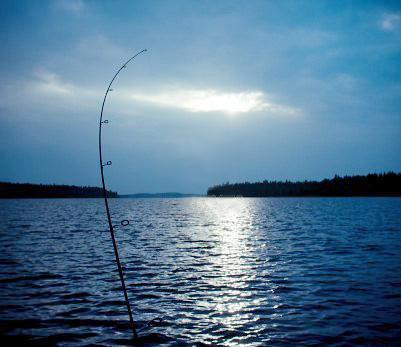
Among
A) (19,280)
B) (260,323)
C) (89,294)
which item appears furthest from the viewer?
(19,280)

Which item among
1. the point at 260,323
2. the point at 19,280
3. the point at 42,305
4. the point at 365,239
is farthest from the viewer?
the point at 365,239

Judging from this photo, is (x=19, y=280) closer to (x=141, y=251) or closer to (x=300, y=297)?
(x=141, y=251)

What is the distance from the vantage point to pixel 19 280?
554 inches

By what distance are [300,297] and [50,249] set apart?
680 inches

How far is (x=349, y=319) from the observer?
9344 millimetres

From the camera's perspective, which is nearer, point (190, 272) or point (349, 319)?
point (349, 319)

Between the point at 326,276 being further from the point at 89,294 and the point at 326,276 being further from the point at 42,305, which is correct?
the point at 42,305

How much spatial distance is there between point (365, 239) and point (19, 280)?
24286 millimetres

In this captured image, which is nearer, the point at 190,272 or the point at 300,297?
the point at 300,297

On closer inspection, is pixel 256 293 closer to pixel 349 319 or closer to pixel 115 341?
pixel 349 319

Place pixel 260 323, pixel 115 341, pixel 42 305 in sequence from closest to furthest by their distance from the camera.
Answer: pixel 115 341 → pixel 260 323 → pixel 42 305

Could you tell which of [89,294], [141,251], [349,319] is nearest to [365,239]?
[141,251]

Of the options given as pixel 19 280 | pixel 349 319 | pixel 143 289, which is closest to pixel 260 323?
pixel 349 319

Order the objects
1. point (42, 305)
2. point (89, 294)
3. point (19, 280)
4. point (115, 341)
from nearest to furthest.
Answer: point (115, 341) → point (42, 305) → point (89, 294) → point (19, 280)
